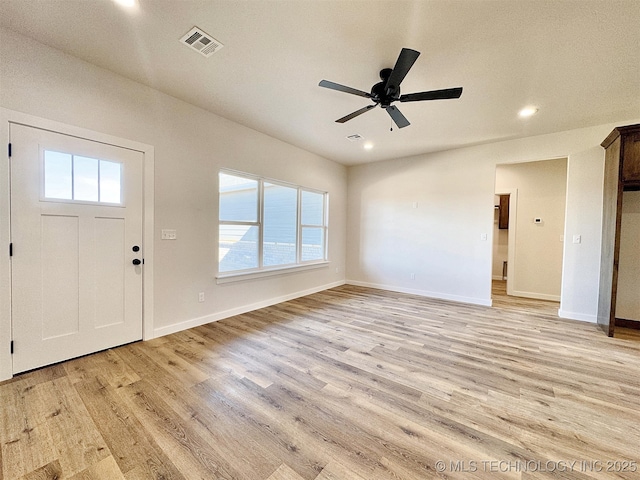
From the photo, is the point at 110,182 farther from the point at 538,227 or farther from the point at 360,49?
the point at 538,227

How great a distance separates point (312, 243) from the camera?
535cm

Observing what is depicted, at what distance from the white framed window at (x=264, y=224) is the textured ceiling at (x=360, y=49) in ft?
3.76

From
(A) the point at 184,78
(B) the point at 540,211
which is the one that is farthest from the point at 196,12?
(B) the point at 540,211

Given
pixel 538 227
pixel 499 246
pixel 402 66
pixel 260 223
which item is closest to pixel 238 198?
pixel 260 223

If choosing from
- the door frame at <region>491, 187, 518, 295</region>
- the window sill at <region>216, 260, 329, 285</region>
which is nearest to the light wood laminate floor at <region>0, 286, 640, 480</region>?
the window sill at <region>216, 260, 329, 285</region>

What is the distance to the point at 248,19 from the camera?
1.88m

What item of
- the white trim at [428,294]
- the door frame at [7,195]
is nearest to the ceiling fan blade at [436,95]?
the door frame at [7,195]

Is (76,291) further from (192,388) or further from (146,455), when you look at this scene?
(146,455)

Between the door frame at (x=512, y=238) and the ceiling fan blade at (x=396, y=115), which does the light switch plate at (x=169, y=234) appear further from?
the door frame at (x=512, y=238)

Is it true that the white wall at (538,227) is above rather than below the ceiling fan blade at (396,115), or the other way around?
below

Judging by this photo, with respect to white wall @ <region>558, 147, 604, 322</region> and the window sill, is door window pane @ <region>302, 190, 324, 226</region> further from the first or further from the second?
white wall @ <region>558, 147, 604, 322</region>

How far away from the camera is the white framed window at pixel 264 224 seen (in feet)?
12.2

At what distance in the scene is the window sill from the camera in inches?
142

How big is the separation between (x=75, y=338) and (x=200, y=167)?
7.34 ft
